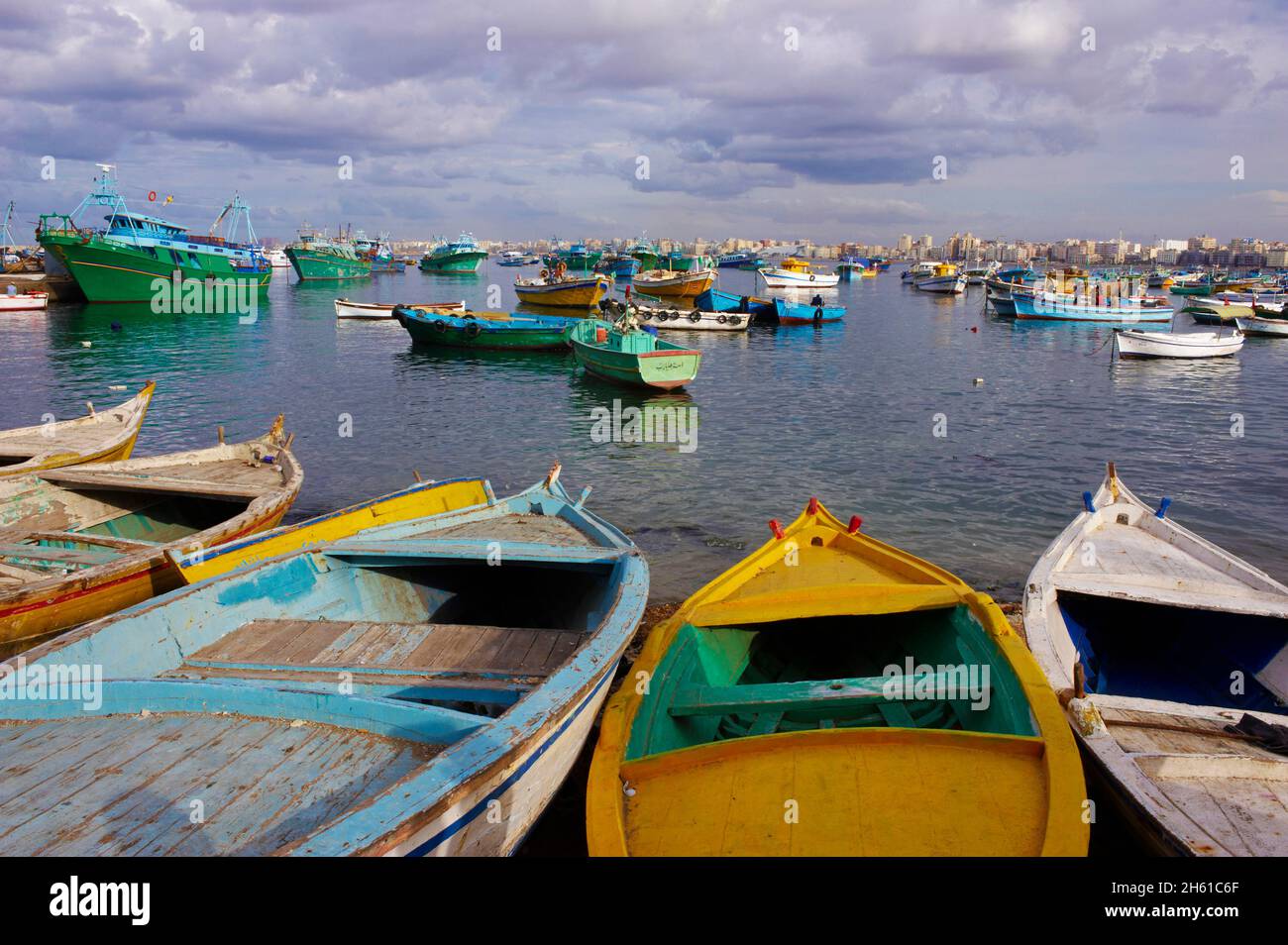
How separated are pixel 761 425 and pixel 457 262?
107 metres

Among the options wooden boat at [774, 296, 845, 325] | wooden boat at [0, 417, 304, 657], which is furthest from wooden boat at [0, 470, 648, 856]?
wooden boat at [774, 296, 845, 325]

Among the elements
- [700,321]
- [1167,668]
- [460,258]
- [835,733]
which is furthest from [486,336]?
[460,258]

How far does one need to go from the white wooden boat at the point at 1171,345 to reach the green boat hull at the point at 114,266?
201 feet

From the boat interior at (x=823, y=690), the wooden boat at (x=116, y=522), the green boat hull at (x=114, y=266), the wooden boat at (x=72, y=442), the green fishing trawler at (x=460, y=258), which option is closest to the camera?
the boat interior at (x=823, y=690)

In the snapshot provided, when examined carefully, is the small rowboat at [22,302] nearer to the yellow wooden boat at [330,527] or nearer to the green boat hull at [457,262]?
the yellow wooden boat at [330,527]

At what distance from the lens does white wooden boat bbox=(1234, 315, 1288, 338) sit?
4603cm

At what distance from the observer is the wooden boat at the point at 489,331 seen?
36.6 meters

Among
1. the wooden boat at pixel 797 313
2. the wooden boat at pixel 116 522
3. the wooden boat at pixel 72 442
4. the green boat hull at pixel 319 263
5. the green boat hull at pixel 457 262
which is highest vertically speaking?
the green boat hull at pixel 457 262

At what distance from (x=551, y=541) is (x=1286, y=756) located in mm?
6169

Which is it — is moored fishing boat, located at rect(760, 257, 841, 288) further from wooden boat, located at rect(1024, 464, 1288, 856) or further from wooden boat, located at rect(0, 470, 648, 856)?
wooden boat, located at rect(0, 470, 648, 856)

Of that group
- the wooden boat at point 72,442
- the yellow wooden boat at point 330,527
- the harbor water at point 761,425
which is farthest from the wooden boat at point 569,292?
the yellow wooden boat at point 330,527

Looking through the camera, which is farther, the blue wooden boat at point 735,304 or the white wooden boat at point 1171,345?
the blue wooden boat at point 735,304
